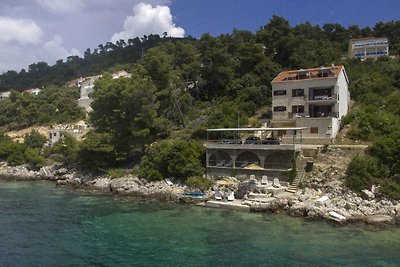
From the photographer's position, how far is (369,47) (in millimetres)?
72000

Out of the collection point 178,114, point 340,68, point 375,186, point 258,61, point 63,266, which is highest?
point 258,61

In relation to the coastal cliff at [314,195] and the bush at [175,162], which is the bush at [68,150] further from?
the bush at [175,162]

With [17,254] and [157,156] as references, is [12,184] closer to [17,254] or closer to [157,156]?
[157,156]

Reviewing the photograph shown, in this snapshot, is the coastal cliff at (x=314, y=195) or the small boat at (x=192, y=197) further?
the small boat at (x=192, y=197)

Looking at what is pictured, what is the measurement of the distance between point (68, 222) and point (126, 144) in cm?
1775

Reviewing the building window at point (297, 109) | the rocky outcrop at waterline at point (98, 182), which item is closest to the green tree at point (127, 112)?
the rocky outcrop at waterline at point (98, 182)

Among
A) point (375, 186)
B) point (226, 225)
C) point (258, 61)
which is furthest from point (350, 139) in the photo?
point (258, 61)

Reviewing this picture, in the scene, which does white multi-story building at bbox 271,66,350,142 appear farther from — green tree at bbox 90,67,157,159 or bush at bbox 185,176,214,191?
green tree at bbox 90,67,157,159

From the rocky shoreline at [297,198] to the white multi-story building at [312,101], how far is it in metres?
10.5

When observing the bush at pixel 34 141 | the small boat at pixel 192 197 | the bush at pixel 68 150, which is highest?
the bush at pixel 34 141

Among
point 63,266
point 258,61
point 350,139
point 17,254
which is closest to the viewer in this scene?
Result: point 63,266

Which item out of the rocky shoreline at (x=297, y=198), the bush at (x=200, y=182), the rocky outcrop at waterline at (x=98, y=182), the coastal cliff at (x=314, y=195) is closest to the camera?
the rocky shoreline at (x=297, y=198)

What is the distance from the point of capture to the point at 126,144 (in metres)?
45.3

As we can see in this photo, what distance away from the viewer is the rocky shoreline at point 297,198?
26953 mm
